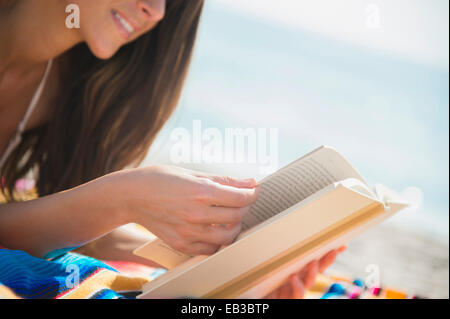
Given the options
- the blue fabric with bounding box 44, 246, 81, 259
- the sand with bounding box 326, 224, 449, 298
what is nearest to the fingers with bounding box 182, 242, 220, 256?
the blue fabric with bounding box 44, 246, 81, 259

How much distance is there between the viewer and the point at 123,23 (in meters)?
1.20

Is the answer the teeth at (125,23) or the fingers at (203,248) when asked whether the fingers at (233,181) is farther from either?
the teeth at (125,23)

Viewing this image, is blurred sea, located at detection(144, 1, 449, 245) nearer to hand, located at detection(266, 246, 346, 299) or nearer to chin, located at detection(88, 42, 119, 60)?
chin, located at detection(88, 42, 119, 60)

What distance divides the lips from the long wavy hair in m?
0.15

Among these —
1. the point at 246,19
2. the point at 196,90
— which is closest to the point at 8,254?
the point at 196,90

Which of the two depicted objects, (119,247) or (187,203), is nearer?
(187,203)

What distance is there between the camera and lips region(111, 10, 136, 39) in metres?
1.19

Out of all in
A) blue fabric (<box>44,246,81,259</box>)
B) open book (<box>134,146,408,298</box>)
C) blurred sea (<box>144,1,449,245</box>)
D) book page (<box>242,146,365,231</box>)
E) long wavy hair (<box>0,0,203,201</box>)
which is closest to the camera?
open book (<box>134,146,408,298</box>)

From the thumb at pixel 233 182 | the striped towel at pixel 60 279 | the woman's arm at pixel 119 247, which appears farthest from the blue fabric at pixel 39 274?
the woman's arm at pixel 119 247

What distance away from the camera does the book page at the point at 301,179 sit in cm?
66

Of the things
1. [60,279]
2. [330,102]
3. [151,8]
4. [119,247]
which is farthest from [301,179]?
[330,102]

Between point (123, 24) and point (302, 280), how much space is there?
2.81ft

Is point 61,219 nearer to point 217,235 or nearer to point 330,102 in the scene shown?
point 217,235
